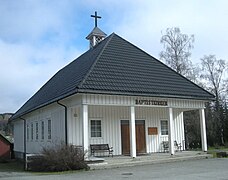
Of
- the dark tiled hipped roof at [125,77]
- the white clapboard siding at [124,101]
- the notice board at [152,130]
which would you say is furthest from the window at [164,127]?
the dark tiled hipped roof at [125,77]

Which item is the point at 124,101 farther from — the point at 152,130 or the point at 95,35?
the point at 95,35

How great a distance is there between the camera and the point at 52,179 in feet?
42.3

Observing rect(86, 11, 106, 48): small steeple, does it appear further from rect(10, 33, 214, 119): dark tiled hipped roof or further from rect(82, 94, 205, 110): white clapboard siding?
rect(82, 94, 205, 110): white clapboard siding

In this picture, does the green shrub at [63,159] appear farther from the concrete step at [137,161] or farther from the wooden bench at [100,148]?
the wooden bench at [100,148]

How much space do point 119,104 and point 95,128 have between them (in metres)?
3.29

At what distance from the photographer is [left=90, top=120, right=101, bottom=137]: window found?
20.4 m

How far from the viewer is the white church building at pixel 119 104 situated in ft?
58.2

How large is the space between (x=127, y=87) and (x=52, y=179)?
7329 mm

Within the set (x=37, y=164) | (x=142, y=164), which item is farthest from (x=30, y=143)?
(x=142, y=164)

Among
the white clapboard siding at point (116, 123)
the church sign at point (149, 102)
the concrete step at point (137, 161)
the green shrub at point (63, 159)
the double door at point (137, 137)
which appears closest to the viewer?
the green shrub at point (63, 159)

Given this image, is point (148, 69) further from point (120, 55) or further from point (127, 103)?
point (127, 103)

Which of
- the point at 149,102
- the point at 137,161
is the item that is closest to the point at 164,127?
the point at 149,102

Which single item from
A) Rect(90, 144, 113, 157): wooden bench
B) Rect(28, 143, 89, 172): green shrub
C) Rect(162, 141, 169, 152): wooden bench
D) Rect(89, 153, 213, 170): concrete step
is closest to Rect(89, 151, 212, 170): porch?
Rect(89, 153, 213, 170): concrete step

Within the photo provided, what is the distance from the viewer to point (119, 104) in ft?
59.2
